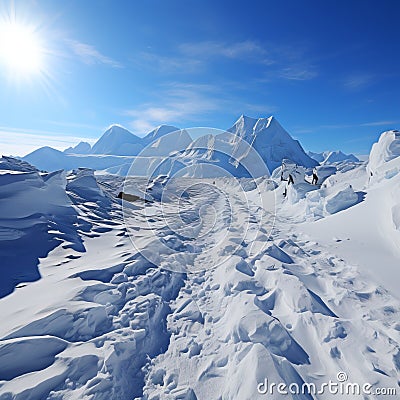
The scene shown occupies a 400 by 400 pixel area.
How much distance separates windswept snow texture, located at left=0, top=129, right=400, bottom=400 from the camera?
114 inches

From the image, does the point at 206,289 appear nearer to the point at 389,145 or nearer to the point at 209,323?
the point at 209,323

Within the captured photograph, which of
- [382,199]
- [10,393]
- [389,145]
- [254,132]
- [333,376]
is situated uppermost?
[254,132]

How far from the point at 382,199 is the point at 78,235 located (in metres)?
11.4

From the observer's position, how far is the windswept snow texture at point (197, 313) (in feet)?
9.52

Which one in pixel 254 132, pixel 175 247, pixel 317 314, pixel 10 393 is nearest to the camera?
pixel 10 393

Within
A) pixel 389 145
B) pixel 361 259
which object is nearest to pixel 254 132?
pixel 389 145

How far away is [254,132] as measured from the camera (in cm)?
18062

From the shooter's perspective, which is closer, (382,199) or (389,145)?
(382,199)

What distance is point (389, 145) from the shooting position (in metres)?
15.2

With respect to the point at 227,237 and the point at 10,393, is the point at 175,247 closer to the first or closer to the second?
the point at 227,237

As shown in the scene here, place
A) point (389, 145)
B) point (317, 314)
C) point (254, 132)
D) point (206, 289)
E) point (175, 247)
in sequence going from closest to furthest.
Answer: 1. point (317, 314)
2. point (206, 289)
3. point (175, 247)
4. point (389, 145)
5. point (254, 132)

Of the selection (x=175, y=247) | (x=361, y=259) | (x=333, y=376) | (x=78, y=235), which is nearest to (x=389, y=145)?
(x=361, y=259)

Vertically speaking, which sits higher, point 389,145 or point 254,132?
point 254,132

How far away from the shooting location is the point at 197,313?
451 cm
